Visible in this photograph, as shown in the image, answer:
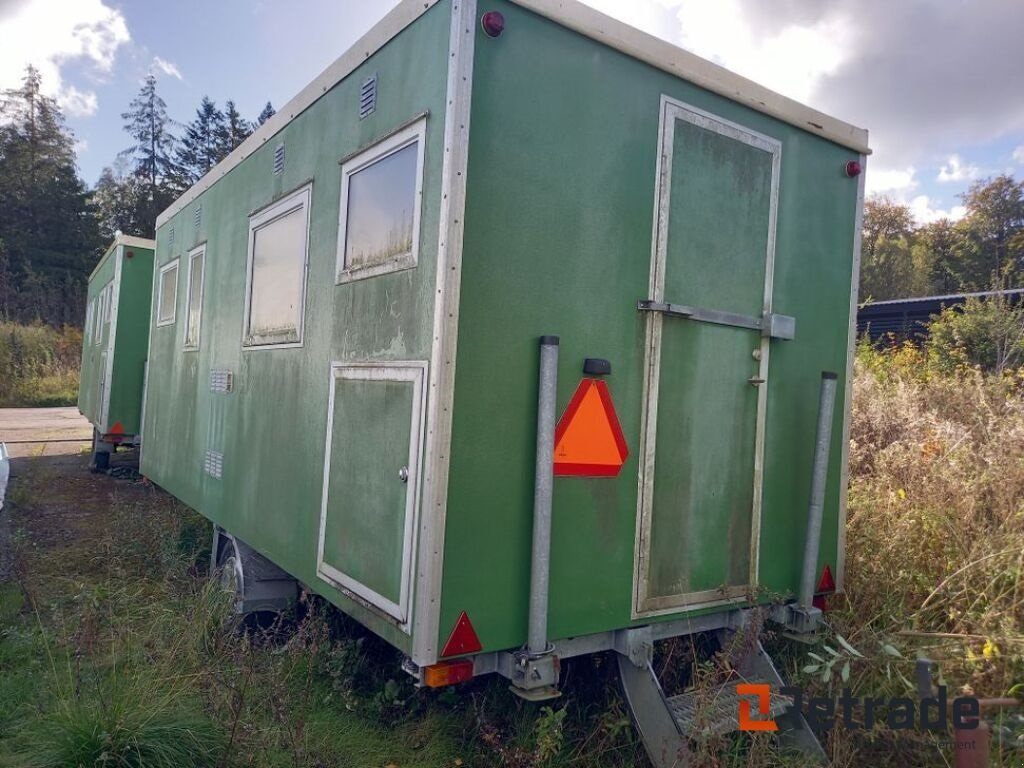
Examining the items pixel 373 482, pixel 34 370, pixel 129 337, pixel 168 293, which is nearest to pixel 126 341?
pixel 129 337

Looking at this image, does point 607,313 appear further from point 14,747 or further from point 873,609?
point 14,747

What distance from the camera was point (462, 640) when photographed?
2.69m

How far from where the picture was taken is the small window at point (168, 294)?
6707 millimetres

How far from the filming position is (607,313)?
3082mm

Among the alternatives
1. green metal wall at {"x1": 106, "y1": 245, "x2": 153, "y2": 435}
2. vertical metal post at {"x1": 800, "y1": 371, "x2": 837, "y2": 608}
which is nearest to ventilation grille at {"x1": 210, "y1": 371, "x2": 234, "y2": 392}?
vertical metal post at {"x1": 800, "y1": 371, "x2": 837, "y2": 608}

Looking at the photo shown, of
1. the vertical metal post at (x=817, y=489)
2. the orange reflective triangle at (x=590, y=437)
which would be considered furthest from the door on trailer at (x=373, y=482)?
the vertical metal post at (x=817, y=489)

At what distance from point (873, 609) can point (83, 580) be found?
521cm

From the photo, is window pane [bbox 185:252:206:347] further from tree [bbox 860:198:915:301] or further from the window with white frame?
tree [bbox 860:198:915:301]

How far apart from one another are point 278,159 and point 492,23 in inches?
85.0

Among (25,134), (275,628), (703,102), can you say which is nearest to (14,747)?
(275,628)

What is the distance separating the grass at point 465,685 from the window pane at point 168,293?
2.32 meters

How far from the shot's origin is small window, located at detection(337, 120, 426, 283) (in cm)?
293

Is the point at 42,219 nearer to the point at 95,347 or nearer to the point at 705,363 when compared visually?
the point at 95,347

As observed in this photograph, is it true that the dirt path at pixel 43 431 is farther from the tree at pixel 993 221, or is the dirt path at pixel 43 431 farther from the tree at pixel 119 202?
the tree at pixel 993 221
